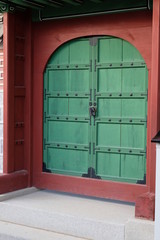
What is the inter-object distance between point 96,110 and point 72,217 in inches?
62.3

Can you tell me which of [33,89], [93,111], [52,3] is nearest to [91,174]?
[93,111]

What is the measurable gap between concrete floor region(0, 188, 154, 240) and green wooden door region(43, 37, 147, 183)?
435 mm

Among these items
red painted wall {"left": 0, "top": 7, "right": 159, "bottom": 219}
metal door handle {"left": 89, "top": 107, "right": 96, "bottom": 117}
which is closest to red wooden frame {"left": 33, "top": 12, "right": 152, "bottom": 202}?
red painted wall {"left": 0, "top": 7, "right": 159, "bottom": 219}

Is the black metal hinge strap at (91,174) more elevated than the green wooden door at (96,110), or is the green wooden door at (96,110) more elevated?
the green wooden door at (96,110)

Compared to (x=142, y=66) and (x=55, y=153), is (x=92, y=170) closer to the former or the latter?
(x=55, y=153)

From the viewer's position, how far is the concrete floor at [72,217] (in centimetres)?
517

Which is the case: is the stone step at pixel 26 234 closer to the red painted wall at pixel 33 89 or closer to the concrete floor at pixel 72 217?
the concrete floor at pixel 72 217

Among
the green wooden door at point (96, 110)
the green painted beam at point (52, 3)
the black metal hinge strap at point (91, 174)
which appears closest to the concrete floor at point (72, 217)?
the black metal hinge strap at point (91, 174)

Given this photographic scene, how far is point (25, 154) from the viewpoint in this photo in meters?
6.96

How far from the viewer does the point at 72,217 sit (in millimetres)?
5555

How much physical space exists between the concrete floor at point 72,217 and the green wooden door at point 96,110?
44 cm

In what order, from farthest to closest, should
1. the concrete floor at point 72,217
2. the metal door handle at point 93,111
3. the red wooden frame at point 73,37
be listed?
the metal door handle at point 93,111 < the red wooden frame at point 73,37 < the concrete floor at point 72,217

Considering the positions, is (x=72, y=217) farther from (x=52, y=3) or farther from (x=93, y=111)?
(x=52, y=3)

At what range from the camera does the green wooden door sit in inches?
237
